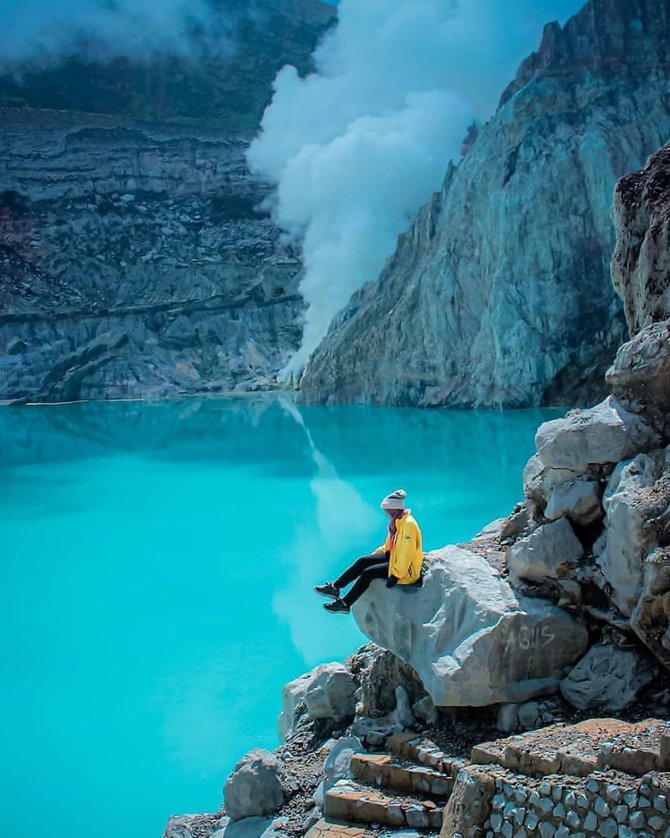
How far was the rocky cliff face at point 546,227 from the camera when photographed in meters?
35.7

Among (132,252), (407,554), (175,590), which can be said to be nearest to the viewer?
(407,554)

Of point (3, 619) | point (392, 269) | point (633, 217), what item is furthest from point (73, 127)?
point (633, 217)

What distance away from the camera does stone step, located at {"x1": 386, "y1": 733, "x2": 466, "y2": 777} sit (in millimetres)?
4695

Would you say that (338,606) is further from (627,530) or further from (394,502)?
(627,530)

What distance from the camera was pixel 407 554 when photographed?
18.8 ft

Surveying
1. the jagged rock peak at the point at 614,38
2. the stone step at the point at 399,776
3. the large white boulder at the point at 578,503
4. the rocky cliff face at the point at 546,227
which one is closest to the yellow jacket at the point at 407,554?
the large white boulder at the point at 578,503

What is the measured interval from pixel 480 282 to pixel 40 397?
33210mm

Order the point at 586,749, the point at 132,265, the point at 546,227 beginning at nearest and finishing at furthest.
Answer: the point at 586,749 → the point at 546,227 → the point at 132,265

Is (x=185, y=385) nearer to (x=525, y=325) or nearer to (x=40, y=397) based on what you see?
(x=40, y=397)

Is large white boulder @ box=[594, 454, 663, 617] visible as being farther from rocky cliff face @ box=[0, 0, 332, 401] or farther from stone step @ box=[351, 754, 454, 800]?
rocky cliff face @ box=[0, 0, 332, 401]

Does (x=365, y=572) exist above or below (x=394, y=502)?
below

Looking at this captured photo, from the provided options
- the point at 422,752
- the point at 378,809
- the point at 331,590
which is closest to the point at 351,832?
the point at 378,809

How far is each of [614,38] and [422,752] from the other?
40.3 m

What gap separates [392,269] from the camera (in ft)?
158
